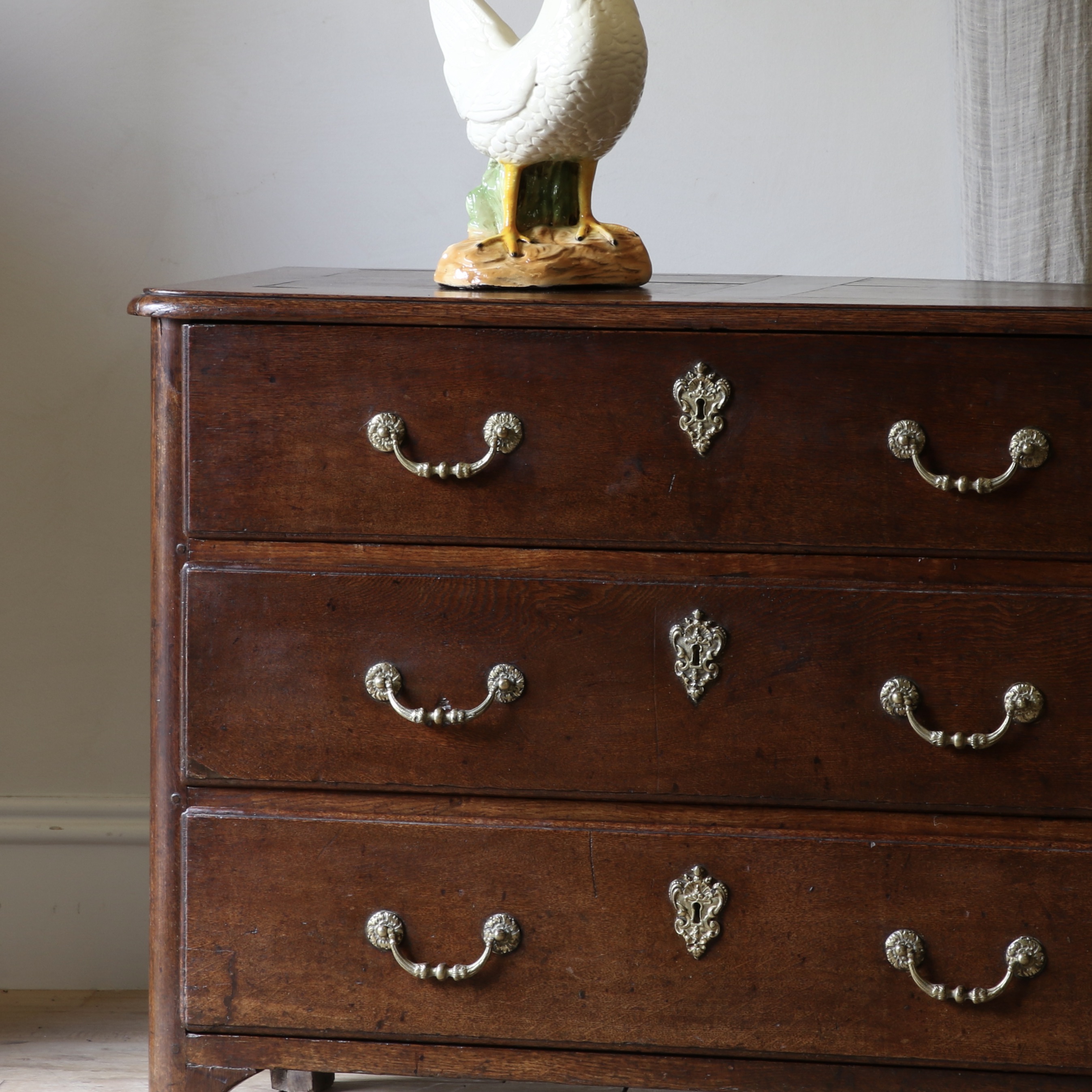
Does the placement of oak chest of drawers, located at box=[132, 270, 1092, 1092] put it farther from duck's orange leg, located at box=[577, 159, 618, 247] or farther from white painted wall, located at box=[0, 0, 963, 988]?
white painted wall, located at box=[0, 0, 963, 988]

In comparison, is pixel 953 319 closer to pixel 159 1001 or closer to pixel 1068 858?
pixel 1068 858

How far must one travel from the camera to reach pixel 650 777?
1102 millimetres

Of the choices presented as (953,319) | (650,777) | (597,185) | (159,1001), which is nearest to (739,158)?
(597,185)

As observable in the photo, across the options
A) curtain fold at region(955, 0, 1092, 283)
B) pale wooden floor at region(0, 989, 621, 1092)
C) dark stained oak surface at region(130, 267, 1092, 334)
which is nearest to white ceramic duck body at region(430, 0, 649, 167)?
dark stained oak surface at region(130, 267, 1092, 334)

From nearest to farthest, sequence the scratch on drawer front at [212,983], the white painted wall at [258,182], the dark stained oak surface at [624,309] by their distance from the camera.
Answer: the dark stained oak surface at [624,309], the scratch on drawer front at [212,983], the white painted wall at [258,182]

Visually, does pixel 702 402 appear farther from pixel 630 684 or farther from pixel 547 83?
pixel 547 83

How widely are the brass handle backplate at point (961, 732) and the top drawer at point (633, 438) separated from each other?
112 millimetres

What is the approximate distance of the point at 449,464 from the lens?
109 centimetres

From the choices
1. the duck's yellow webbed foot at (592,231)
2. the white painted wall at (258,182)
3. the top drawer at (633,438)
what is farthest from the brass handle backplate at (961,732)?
the white painted wall at (258,182)

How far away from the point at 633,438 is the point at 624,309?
0.10 meters

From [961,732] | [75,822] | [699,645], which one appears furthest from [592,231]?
[75,822]

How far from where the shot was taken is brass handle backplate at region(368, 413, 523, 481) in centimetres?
108

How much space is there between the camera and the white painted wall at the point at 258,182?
1.65 meters

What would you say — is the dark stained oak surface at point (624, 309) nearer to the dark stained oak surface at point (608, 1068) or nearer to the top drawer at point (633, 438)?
the top drawer at point (633, 438)
